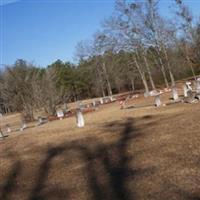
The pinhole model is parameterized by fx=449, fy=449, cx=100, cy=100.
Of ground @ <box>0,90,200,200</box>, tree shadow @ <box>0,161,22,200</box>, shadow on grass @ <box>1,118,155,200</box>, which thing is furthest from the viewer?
tree shadow @ <box>0,161,22,200</box>

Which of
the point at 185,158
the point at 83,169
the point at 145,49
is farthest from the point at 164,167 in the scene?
the point at 145,49

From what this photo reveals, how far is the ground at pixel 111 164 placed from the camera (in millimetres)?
9594

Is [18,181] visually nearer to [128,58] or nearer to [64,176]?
[64,176]

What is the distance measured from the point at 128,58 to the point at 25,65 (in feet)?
50.4

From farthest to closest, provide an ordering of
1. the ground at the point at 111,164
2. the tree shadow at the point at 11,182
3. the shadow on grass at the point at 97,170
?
1. the tree shadow at the point at 11,182
2. the shadow on grass at the point at 97,170
3. the ground at the point at 111,164

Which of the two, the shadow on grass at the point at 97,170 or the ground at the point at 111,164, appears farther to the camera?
the shadow on grass at the point at 97,170

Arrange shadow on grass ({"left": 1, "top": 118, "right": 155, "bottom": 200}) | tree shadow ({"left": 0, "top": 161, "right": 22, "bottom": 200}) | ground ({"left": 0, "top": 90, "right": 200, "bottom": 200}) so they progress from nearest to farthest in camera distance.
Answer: ground ({"left": 0, "top": 90, "right": 200, "bottom": 200}), shadow on grass ({"left": 1, "top": 118, "right": 155, "bottom": 200}), tree shadow ({"left": 0, "top": 161, "right": 22, "bottom": 200})

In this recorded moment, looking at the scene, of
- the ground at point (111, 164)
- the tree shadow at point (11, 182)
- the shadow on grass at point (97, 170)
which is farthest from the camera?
the tree shadow at point (11, 182)

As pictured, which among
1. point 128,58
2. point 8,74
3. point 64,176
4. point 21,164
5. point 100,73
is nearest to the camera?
point 64,176

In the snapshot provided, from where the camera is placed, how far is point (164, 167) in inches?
419

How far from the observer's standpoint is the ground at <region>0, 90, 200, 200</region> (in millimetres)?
9594

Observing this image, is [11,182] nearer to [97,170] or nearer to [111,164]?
[97,170]

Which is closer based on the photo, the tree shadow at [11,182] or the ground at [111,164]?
the ground at [111,164]

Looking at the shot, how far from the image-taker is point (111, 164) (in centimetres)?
1228
